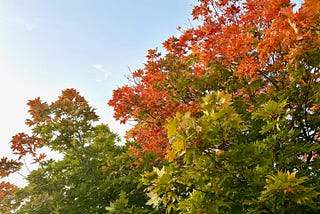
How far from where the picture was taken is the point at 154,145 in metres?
7.65

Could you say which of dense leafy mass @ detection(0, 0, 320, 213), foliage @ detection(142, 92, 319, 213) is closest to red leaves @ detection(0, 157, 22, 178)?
dense leafy mass @ detection(0, 0, 320, 213)

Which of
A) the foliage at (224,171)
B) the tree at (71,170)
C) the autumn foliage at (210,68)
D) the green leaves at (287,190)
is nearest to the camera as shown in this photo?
the green leaves at (287,190)

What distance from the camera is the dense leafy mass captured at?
3.89 metres

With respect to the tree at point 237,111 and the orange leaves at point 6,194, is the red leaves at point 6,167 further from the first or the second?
the tree at point 237,111

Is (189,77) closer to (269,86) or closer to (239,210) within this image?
(269,86)

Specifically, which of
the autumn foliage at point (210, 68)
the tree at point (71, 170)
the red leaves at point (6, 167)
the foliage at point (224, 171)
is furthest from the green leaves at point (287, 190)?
the red leaves at point (6, 167)

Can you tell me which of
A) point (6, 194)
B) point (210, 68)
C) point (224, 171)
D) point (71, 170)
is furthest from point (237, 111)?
point (6, 194)

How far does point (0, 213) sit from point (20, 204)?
83 cm

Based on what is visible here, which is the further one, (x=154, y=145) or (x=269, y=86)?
(x=154, y=145)

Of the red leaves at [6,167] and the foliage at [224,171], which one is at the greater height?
the red leaves at [6,167]

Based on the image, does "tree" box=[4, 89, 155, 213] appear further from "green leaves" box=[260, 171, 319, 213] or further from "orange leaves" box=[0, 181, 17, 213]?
"green leaves" box=[260, 171, 319, 213]

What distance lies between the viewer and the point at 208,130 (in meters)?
3.64

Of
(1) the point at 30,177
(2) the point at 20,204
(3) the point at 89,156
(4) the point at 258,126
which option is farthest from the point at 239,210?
(2) the point at 20,204

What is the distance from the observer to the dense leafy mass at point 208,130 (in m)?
3.89
